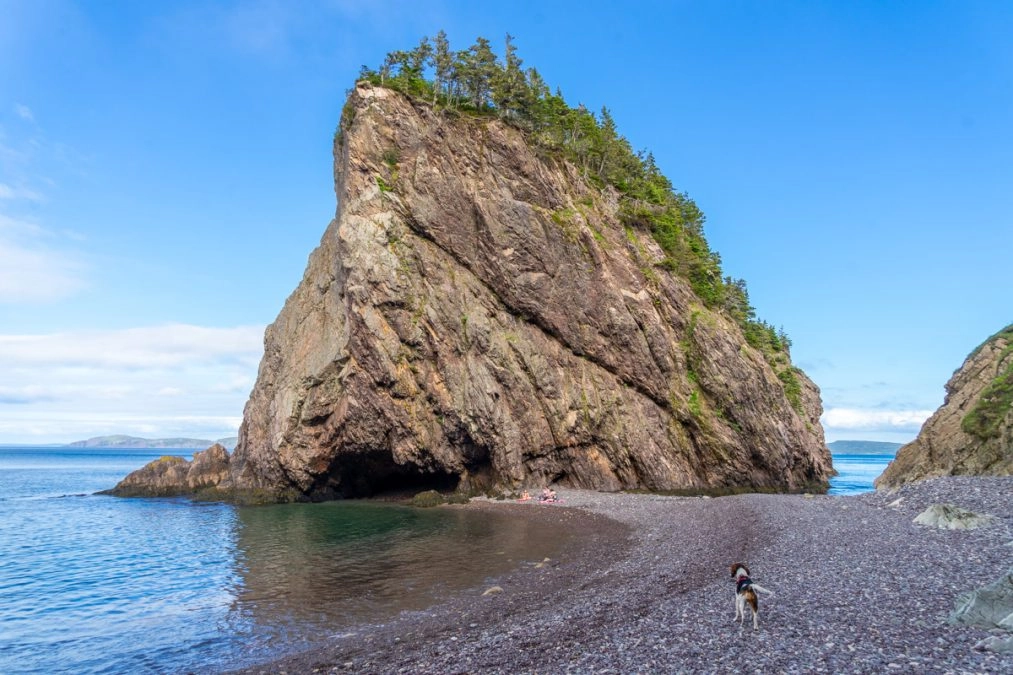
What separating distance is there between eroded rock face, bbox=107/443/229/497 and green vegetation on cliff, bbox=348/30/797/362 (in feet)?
123

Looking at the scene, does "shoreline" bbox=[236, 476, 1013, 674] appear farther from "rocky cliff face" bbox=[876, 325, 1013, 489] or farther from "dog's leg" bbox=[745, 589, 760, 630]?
"rocky cliff face" bbox=[876, 325, 1013, 489]

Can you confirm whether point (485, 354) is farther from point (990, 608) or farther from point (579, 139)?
point (990, 608)

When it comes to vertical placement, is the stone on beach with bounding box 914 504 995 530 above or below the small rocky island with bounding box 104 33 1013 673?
below

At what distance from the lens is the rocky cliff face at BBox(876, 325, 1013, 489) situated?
4016 centimetres

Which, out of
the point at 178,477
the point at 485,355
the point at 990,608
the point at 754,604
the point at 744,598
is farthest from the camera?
the point at 178,477

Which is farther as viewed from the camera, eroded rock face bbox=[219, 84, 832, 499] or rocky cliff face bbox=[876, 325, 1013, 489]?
eroded rock face bbox=[219, 84, 832, 499]

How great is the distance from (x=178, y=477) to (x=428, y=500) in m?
32.8

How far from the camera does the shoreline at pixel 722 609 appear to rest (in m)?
11.8

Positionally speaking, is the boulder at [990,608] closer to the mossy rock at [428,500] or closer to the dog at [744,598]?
the dog at [744,598]

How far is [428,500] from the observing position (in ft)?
158

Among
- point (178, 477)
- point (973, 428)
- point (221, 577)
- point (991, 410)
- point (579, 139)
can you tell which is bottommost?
point (221, 577)

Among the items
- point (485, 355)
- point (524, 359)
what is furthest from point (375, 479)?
point (524, 359)

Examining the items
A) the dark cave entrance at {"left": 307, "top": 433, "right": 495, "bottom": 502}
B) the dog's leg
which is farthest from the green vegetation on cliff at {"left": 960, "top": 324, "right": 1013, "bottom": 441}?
the dog's leg

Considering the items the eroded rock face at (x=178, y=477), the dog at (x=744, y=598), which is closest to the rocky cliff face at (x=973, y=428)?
the dog at (x=744, y=598)
